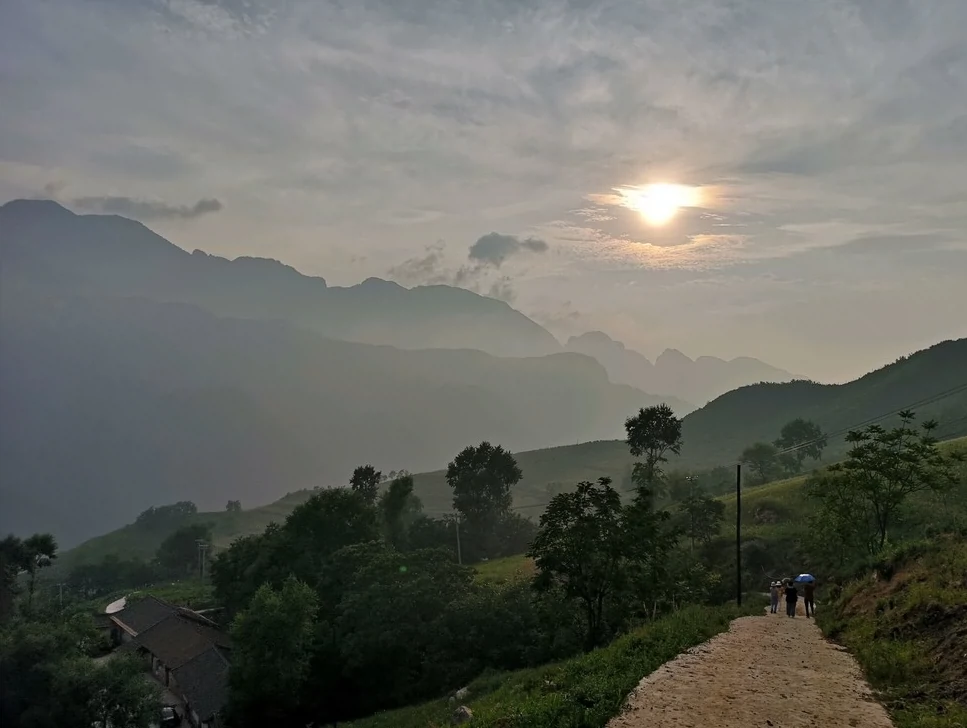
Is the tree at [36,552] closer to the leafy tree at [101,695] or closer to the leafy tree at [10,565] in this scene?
the leafy tree at [10,565]

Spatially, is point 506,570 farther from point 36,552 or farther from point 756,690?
point 756,690

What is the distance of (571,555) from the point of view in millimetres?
28719

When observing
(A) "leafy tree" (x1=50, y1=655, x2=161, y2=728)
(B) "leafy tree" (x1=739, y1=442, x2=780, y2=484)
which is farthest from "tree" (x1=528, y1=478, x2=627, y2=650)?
(B) "leafy tree" (x1=739, y1=442, x2=780, y2=484)

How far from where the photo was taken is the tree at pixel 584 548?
2881cm

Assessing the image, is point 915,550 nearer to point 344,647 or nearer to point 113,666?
point 344,647

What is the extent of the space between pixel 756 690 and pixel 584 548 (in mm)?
13092

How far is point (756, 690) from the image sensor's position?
1586 cm

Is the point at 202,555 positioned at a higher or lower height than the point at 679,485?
lower

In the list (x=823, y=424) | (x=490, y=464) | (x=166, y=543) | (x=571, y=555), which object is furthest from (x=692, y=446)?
(x=571, y=555)

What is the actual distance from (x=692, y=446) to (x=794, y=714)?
17561 cm

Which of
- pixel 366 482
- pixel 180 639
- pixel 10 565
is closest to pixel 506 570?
pixel 180 639

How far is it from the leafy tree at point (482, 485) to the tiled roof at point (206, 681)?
128 ft

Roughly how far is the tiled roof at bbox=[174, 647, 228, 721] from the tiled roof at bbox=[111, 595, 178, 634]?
1737 centimetres

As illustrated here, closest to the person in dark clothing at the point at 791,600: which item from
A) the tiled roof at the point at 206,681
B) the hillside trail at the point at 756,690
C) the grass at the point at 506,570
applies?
the hillside trail at the point at 756,690
